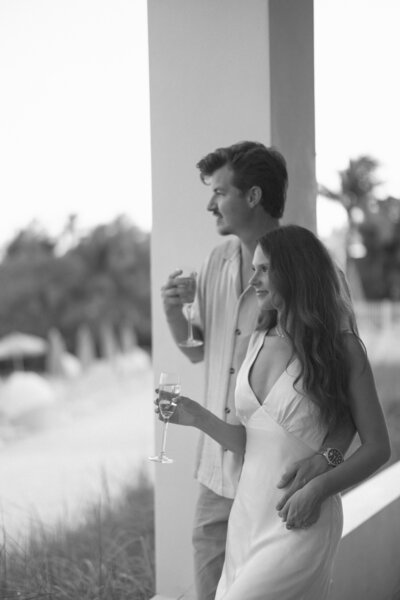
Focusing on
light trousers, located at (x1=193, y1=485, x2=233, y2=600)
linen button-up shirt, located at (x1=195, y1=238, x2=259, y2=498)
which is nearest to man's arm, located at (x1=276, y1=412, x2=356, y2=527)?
linen button-up shirt, located at (x1=195, y1=238, x2=259, y2=498)

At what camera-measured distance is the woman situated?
1906 mm

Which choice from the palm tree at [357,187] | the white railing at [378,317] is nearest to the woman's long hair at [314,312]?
the white railing at [378,317]

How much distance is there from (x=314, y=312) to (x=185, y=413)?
1.45 ft

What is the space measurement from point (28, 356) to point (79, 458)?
19518mm

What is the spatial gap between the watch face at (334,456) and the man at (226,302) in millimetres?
469

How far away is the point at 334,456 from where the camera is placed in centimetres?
198

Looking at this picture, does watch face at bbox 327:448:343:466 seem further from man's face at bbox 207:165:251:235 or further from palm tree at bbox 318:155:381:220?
palm tree at bbox 318:155:381:220

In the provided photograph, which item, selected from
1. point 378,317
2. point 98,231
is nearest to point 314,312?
point 378,317

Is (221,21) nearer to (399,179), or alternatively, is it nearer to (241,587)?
(241,587)

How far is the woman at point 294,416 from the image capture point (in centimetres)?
191

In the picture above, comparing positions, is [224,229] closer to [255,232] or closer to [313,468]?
[255,232]

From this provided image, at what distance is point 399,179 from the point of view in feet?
33.5

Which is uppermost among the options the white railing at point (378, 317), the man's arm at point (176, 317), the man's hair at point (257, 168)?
the man's hair at point (257, 168)

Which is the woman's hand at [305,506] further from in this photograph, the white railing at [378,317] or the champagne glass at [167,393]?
the white railing at [378,317]
